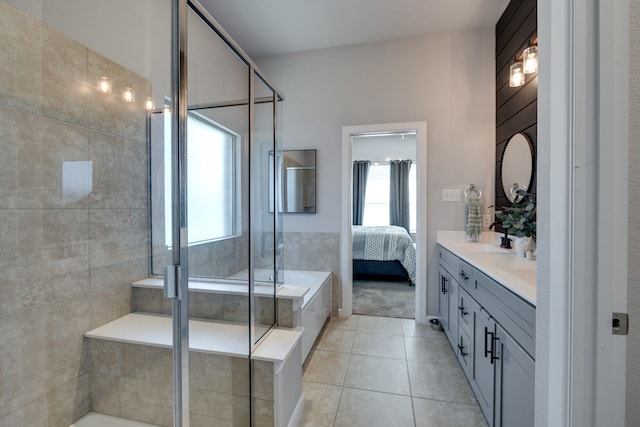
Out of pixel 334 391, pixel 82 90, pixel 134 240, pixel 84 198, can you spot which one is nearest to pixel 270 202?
pixel 134 240

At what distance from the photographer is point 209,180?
1.45 meters

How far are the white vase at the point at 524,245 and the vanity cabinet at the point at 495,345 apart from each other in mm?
353

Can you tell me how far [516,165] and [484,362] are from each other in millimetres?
1606

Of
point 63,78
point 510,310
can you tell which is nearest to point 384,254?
point 510,310

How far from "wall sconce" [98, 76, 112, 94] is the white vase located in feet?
8.64

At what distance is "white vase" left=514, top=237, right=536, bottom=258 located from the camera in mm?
1671

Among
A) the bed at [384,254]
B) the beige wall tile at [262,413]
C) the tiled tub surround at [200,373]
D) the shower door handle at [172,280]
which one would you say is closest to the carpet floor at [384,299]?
the bed at [384,254]

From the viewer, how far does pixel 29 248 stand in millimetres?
1175

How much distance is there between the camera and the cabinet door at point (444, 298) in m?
2.34

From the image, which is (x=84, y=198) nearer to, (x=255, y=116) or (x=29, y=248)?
(x=29, y=248)

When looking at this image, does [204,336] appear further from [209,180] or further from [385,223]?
[385,223]

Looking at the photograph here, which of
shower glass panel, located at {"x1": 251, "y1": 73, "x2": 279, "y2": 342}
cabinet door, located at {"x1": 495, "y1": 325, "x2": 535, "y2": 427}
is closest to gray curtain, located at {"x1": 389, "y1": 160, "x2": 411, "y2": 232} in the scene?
shower glass panel, located at {"x1": 251, "y1": 73, "x2": 279, "y2": 342}

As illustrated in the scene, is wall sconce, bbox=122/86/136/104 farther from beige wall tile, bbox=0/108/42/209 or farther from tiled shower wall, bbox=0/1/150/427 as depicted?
beige wall tile, bbox=0/108/42/209

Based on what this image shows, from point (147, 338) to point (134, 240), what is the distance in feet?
1.84
